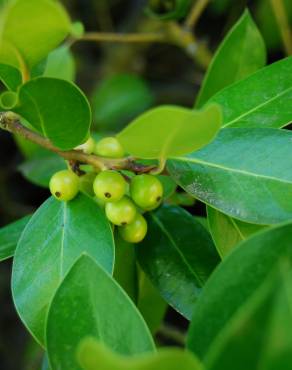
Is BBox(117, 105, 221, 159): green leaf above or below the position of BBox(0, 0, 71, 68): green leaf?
below

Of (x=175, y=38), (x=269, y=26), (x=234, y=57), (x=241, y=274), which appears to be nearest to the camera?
(x=241, y=274)

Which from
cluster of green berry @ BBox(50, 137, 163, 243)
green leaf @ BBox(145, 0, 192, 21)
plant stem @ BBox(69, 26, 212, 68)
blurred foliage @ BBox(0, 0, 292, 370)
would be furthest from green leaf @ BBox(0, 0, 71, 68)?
blurred foliage @ BBox(0, 0, 292, 370)

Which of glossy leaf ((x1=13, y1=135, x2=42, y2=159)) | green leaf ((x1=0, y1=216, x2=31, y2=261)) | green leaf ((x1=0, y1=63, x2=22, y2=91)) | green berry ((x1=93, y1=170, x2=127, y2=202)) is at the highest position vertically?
green leaf ((x1=0, y1=63, x2=22, y2=91))

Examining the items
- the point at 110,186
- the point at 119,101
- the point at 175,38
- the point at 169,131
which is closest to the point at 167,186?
the point at 110,186

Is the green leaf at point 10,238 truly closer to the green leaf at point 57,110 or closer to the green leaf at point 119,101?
the green leaf at point 57,110

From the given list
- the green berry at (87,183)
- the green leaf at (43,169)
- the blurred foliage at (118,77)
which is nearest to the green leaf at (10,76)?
the green berry at (87,183)

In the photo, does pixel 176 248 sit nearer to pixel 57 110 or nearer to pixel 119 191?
pixel 119 191

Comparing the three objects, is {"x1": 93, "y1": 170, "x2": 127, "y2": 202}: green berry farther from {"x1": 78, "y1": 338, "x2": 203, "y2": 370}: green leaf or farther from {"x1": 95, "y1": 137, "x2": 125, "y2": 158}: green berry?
{"x1": 78, "y1": 338, "x2": 203, "y2": 370}: green leaf
